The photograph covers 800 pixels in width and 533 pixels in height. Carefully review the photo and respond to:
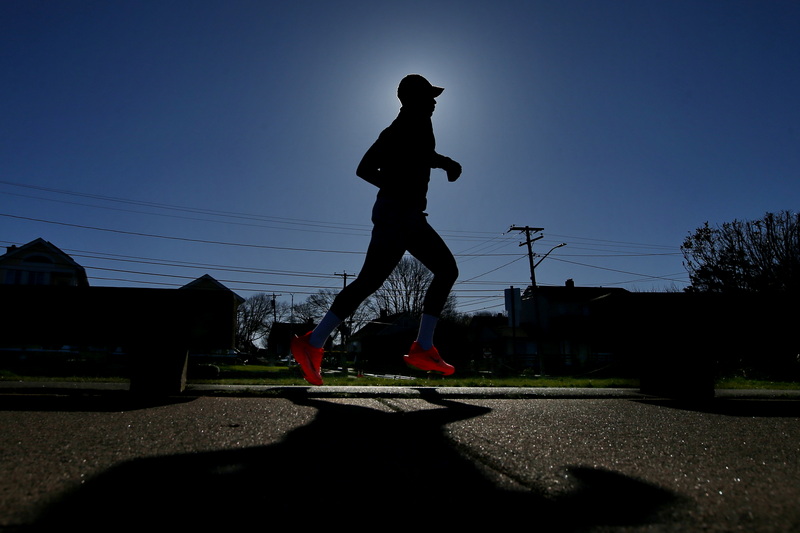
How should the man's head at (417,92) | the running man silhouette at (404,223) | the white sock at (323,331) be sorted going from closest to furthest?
the running man silhouette at (404,223) < the white sock at (323,331) < the man's head at (417,92)

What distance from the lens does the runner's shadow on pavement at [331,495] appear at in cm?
74

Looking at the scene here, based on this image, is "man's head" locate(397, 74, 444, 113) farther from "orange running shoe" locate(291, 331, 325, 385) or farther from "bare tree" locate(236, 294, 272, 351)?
"bare tree" locate(236, 294, 272, 351)

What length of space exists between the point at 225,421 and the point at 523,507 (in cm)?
127

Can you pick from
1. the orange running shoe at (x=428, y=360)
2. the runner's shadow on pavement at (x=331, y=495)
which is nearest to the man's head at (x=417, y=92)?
the orange running shoe at (x=428, y=360)

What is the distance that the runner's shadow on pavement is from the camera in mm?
738

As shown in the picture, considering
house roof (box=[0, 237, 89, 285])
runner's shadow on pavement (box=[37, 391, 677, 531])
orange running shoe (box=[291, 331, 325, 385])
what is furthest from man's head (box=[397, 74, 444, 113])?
house roof (box=[0, 237, 89, 285])

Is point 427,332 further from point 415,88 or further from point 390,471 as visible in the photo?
point 390,471

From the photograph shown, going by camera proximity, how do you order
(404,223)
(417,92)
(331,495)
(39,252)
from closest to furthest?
1. (331,495)
2. (404,223)
3. (417,92)
4. (39,252)

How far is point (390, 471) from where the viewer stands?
1045mm

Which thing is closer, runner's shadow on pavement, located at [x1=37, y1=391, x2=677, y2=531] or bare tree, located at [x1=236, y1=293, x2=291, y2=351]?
runner's shadow on pavement, located at [x1=37, y1=391, x2=677, y2=531]

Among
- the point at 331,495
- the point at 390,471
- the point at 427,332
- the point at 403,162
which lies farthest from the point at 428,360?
the point at 331,495

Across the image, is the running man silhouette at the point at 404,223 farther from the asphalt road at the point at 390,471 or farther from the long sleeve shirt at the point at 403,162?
the asphalt road at the point at 390,471

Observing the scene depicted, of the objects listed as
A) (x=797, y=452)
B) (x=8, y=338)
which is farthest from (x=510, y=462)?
(x=8, y=338)

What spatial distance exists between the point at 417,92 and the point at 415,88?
30 mm
